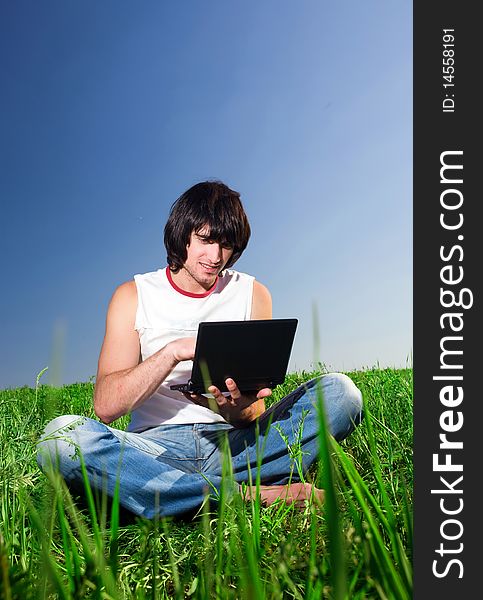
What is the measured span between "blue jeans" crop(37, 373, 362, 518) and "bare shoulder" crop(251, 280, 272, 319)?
459 millimetres

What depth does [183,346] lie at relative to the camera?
7.50 feet

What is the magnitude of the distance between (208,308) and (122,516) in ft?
3.13

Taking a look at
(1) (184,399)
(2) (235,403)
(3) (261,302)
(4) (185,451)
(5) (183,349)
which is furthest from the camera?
(3) (261,302)

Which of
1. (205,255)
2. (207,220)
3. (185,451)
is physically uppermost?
(207,220)

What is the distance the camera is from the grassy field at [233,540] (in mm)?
645

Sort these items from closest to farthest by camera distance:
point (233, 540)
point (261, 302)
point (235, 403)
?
point (233, 540) → point (235, 403) → point (261, 302)

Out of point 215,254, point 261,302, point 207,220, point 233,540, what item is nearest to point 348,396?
point 261,302

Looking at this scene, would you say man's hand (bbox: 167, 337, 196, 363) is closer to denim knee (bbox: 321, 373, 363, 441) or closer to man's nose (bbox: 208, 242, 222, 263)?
man's nose (bbox: 208, 242, 222, 263)

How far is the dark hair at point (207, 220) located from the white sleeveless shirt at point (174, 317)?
174mm

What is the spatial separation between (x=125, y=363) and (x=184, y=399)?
30 cm

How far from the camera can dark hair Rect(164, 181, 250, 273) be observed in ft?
8.73

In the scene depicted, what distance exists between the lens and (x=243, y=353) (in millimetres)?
2314

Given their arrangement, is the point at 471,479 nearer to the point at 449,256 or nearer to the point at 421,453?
the point at 421,453

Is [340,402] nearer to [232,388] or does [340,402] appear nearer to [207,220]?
[232,388]
